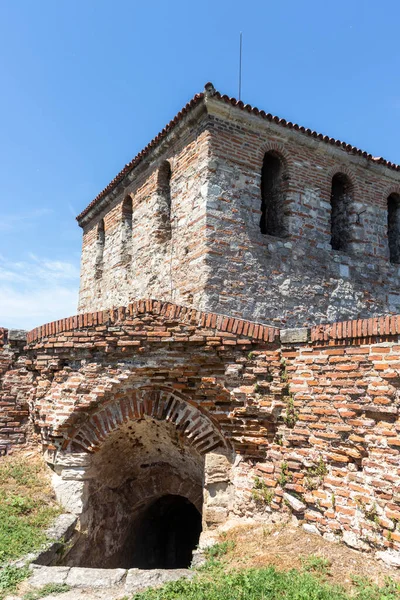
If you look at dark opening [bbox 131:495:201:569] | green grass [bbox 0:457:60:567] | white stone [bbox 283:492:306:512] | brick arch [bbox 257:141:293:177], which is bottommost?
dark opening [bbox 131:495:201:569]

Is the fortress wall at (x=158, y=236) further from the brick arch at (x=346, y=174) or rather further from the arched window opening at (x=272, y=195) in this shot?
the brick arch at (x=346, y=174)

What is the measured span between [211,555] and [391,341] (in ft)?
9.24

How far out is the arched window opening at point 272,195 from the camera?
9.10m

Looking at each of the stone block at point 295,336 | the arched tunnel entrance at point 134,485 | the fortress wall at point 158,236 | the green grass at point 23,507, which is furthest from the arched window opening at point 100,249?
the stone block at point 295,336

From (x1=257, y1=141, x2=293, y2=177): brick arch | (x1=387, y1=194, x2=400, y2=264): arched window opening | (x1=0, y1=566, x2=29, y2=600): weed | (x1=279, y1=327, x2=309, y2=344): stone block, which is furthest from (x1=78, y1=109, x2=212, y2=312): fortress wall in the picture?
(x1=387, y1=194, x2=400, y2=264): arched window opening

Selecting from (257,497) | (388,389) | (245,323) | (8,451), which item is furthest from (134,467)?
(388,389)

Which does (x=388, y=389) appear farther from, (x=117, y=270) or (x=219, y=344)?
(x=117, y=270)

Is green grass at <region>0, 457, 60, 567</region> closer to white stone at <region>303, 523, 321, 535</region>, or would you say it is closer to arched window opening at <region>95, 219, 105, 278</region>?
white stone at <region>303, 523, 321, 535</region>

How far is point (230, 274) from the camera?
8.13 meters

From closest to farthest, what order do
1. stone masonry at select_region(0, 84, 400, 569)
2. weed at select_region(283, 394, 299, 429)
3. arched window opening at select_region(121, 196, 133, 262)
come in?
1. stone masonry at select_region(0, 84, 400, 569)
2. weed at select_region(283, 394, 299, 429)
3. arched window opening at select_region(121, 196, 133, 262)

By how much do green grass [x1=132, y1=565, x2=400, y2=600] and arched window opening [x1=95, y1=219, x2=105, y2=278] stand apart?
9.72m

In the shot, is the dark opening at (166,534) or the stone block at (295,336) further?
the dark opening at (166,534)

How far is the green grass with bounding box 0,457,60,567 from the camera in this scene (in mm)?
4609

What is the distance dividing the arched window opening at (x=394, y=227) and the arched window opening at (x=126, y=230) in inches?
251
